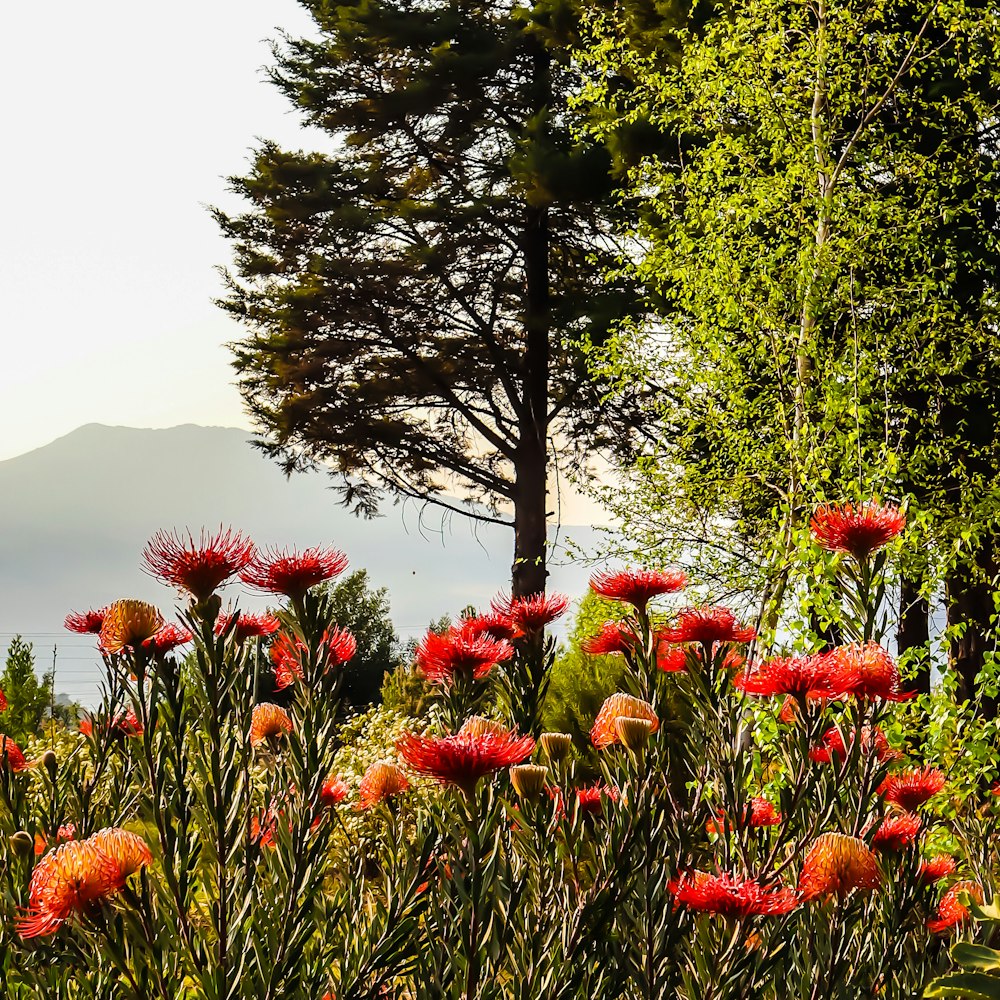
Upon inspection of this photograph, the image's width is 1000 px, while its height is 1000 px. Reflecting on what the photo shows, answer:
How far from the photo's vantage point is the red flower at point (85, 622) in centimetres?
203

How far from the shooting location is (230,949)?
118 centimetres

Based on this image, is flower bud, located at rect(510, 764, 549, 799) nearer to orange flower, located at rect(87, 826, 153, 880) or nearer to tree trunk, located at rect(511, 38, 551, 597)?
orange flower, located at rect(87, 826, 153, 880)

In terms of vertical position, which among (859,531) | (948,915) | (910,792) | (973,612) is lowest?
(973,612)

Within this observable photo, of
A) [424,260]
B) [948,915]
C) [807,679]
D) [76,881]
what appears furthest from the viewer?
[424,260]

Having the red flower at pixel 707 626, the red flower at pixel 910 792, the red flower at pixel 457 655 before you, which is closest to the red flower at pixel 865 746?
the red flower at pixel 910 792

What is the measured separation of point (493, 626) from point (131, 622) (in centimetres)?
70

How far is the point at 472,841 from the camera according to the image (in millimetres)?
1191

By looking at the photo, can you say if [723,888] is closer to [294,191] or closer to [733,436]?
[733,436]

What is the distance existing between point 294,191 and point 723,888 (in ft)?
49.1

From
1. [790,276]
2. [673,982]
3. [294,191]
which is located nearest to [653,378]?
[790,276]

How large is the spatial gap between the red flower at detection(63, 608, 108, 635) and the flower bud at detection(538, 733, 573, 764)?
96cm

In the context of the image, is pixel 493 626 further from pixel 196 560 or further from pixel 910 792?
pixel 910 792

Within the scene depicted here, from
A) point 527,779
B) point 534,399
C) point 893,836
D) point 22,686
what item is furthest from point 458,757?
point 534,399

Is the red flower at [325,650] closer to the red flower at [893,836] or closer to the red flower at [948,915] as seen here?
the red flower at [893,836]
